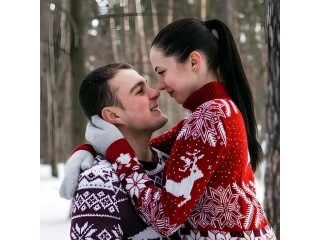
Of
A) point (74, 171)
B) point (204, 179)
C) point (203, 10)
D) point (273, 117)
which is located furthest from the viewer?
point (203, 10)

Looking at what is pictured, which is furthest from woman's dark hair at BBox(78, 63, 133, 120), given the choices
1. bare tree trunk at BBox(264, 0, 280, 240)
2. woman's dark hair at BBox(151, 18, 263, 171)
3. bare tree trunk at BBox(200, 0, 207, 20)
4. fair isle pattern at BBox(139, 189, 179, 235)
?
bare tree trunk at BBox(200, 0, 207, 20)

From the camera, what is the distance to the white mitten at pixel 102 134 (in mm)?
1020

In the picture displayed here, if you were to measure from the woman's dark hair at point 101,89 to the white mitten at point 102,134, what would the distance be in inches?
1.3

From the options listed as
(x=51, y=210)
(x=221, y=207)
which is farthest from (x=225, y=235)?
(x=51, y=210)

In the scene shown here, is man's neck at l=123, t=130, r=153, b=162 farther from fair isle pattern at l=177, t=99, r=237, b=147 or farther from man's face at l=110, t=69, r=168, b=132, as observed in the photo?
fair isle pattern at l=177, t=99, r=237, b=147

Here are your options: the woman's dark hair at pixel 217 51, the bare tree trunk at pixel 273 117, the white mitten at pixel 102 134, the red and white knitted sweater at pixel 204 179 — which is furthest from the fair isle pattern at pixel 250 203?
the bare tree trunk at pixel 273 117

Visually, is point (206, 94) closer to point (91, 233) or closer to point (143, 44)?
point (91, 233)

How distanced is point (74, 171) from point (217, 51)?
327 mm

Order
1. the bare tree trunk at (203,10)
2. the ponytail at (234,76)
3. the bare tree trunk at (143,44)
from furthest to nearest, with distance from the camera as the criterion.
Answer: the bare tree trunk at (203,10) < the bare tree trunk at (143,44) < the ponytail at (234,76)

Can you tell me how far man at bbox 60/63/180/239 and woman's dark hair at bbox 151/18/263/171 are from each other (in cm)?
11

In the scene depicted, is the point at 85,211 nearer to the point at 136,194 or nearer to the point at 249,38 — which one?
the point at 136,194

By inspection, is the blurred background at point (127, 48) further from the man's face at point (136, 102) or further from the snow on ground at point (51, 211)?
the man's face at point (136, 102)

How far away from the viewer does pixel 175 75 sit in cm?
99
